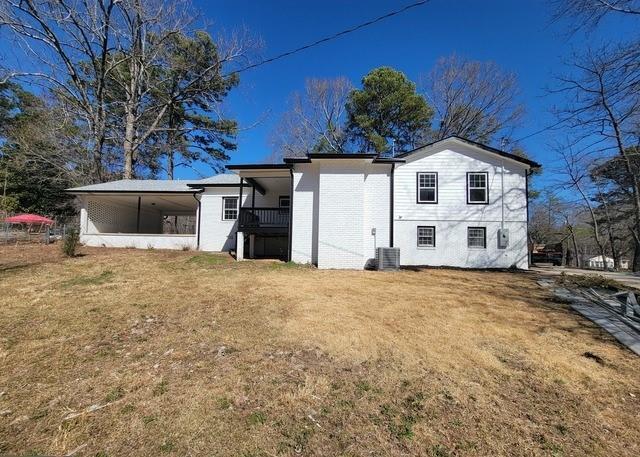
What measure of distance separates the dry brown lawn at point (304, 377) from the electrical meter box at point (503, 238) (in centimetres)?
756

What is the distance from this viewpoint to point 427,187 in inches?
585

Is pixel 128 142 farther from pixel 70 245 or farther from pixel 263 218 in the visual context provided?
pixel 263 218

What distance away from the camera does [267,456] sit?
2439mm

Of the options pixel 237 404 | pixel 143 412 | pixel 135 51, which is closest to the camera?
pixel 143 412

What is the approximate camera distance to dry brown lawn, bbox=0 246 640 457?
2.66m

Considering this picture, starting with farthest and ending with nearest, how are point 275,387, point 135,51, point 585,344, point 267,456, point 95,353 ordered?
point 135,51, point 585,344, point 95,353, point 275,387, point 267,456

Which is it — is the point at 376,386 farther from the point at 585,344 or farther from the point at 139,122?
the point at 139,122

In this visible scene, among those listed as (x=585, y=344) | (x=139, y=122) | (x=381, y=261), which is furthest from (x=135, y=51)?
(x=585, y=344)

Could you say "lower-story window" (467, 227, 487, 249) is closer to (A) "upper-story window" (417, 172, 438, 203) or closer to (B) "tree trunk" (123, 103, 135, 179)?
(A) "upper-story window" (417, 172, 438, 203)

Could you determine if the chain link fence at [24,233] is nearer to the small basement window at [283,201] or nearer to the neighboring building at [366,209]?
the neighboring building at [366,209]

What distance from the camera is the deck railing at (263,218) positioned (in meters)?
13.9

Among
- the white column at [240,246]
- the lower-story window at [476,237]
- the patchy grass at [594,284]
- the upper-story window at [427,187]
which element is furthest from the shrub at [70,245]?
the patchy grass at [594,284]

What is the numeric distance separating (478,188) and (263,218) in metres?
10.0

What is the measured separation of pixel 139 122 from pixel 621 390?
93.2 ft
